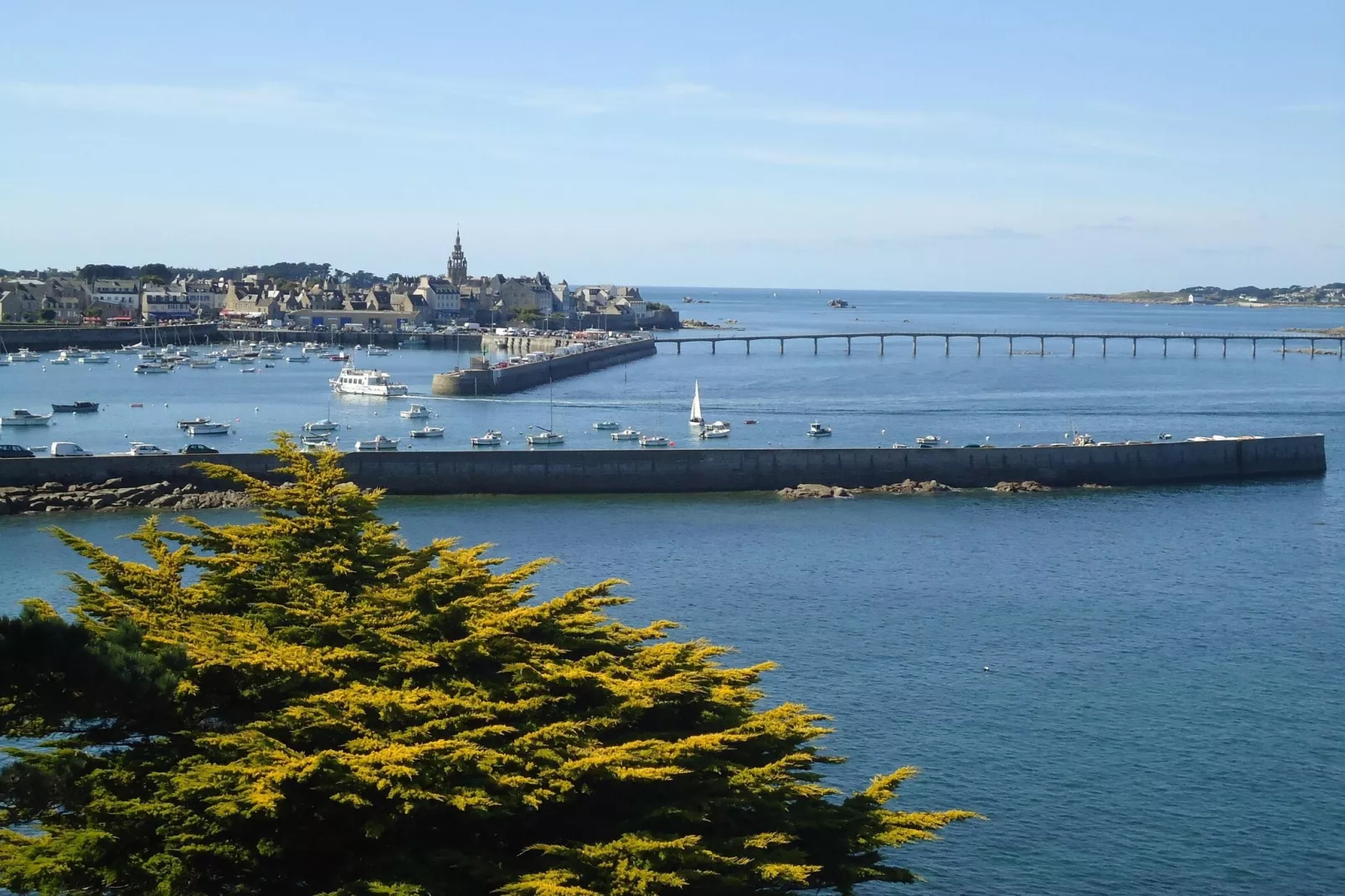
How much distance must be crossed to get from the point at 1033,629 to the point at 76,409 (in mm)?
38732

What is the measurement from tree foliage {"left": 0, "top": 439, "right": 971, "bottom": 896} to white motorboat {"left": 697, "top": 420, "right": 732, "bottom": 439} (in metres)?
32.6

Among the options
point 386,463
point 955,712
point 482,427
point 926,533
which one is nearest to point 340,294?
point 482,427

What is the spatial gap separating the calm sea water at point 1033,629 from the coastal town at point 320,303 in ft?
176

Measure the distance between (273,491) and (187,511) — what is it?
18.2 m

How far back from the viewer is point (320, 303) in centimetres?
10425

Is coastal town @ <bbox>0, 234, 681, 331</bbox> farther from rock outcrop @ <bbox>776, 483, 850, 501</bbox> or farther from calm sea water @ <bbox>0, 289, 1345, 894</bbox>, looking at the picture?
rock outcrop @ <bbox>776, 483, 850, 501</bbox>

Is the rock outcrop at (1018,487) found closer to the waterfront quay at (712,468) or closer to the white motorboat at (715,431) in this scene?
the waterfront quay at (712,468)

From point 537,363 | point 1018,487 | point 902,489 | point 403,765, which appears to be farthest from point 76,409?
point 403,765

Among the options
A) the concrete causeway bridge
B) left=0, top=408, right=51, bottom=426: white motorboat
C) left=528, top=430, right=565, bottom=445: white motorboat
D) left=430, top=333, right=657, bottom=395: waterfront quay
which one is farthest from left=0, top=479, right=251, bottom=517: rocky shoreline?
the concrete causeway bridge

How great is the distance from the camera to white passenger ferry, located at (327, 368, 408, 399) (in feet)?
181

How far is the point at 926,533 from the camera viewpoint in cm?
2828

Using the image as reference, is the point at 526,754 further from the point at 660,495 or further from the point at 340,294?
the point at 340,294

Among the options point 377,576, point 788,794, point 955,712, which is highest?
point 377,576

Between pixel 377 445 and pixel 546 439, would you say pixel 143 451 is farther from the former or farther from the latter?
pixel 546 439
